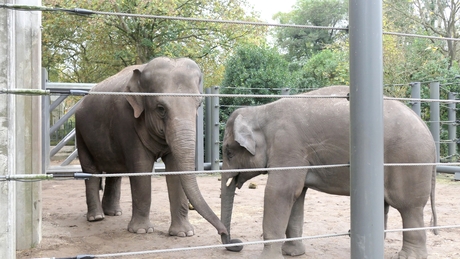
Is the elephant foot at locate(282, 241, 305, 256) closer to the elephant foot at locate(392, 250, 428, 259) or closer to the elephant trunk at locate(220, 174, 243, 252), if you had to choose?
the elephant trunk at locate(220, 174, 243, 252)

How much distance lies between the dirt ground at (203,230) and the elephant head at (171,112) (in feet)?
2.29

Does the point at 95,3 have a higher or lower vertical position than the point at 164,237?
higher

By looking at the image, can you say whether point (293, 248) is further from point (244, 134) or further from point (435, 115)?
point (435, 115)

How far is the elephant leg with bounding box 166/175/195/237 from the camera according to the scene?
15.8ft

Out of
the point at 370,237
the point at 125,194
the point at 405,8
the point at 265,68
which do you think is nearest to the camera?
the point at 370,237

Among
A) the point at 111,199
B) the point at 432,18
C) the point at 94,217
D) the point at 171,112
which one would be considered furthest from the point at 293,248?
the point at 432,18

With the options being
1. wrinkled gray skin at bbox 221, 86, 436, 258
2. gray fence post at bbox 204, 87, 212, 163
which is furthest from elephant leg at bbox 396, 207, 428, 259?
gray fence post at bbox 204, 87, 212, 163

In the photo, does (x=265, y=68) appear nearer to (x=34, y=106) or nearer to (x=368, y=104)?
(x=34, y=106)

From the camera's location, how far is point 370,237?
1.89 m

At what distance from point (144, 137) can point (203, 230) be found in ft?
3.56

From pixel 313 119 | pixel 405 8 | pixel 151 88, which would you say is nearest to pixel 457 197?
pixel 313 119

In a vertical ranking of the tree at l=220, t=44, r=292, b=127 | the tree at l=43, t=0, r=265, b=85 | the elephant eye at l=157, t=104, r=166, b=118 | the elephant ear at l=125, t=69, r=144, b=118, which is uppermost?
the tree at l=43, t=0, r=265, b=85

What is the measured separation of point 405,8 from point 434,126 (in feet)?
28.5

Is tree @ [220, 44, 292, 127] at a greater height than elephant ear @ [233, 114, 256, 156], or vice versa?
tree @ [220, 44, 292, 127]
